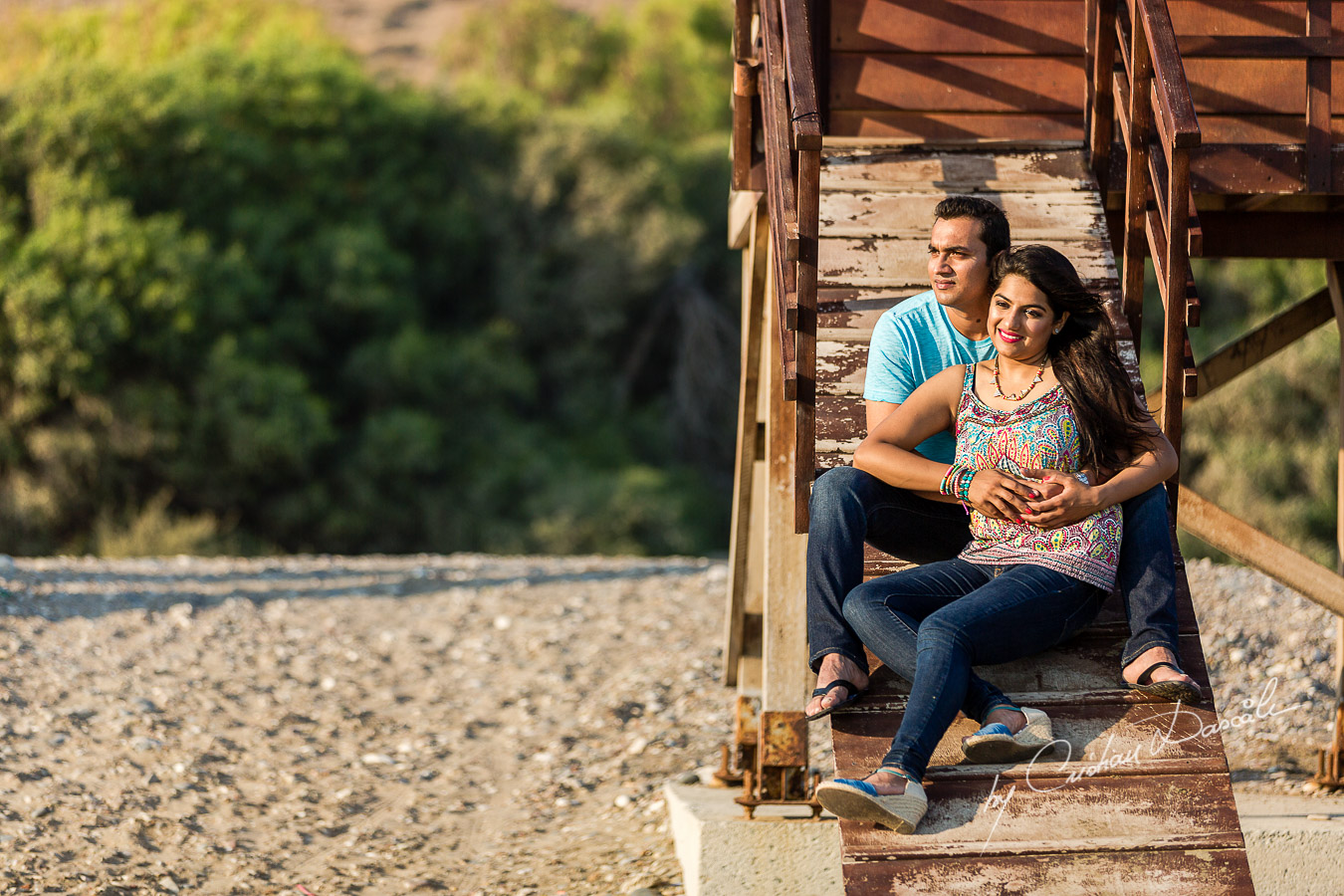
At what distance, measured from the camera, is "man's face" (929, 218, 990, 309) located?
146 inches

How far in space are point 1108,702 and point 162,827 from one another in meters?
3.99

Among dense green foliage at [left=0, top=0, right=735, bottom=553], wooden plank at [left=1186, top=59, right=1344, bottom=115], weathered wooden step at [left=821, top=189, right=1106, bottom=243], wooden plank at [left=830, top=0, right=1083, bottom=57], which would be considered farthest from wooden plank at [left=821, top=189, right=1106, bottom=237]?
dense green foliage at [left=0, top=0, right=735, bottom=553]

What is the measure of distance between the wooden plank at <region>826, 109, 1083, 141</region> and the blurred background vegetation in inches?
476

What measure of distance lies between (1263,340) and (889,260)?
7.76 feet

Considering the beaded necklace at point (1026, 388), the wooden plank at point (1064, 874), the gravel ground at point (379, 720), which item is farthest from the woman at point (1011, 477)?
the gravel ground at point (379, 720)

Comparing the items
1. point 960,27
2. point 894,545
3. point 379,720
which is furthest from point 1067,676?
point 379,720

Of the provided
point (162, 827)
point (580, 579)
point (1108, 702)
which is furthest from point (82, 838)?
point (580, 579)

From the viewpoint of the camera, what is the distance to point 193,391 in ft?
59.3

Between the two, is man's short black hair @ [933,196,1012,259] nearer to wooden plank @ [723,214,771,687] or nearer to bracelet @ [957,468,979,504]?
bracelet @ [957,468,979,504]

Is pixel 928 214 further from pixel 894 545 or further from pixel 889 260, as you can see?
pixel 894 545

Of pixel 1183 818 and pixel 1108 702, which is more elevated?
pixel 1108 702

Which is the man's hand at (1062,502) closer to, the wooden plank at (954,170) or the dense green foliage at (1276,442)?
the wooden plank at (954,170)

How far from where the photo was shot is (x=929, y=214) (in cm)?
452

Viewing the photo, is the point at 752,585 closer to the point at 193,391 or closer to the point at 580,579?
the point at 580,579
